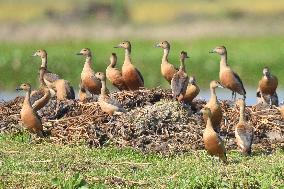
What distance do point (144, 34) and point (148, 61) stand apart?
Answer: 1353 cm

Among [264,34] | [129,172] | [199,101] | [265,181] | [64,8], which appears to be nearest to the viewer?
[265,181]

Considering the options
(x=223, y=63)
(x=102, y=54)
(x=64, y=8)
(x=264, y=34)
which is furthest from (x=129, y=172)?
(x=64, y=8)

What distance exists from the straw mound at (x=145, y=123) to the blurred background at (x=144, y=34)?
400 inches

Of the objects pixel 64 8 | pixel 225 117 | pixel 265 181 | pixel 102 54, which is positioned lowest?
pixel 265 181

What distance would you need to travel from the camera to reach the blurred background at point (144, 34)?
3253 cm

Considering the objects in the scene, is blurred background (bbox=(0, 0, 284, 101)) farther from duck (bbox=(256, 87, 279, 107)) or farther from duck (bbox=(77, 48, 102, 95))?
duck (bbox=(77, 48, 102, 95))

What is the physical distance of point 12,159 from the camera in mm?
13805

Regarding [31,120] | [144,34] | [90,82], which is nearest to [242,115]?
[31,120]

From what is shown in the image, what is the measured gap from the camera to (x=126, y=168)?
1373 centimetres

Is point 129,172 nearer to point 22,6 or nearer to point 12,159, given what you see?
point 12,159

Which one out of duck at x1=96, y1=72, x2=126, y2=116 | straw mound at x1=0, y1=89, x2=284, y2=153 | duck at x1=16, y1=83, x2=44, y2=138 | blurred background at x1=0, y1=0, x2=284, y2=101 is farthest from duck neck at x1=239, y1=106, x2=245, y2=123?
blurred background at x1=0, y1=0, x2=284, y2=101

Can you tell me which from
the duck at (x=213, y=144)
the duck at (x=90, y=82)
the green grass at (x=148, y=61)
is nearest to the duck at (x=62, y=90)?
the duck at (x=90, y=82)

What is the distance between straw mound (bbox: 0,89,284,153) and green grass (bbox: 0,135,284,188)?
1.31 ft

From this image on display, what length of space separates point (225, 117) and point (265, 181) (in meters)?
4.75
